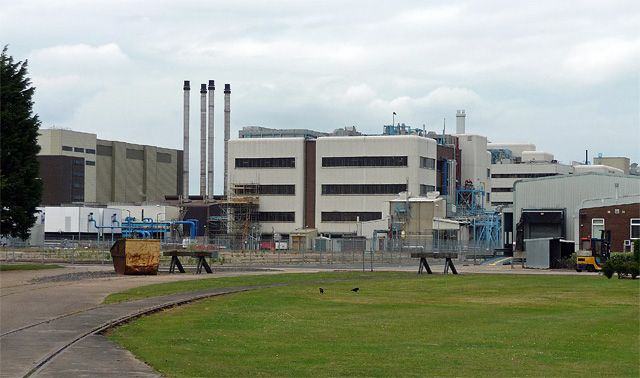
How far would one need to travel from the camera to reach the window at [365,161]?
502 ft

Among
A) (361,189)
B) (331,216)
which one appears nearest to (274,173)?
(331,216)

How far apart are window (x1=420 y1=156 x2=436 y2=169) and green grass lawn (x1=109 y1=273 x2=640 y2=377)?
11162 cm

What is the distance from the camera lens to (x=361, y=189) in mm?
154375

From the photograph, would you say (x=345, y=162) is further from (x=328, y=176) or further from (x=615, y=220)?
(x=615, y=220)

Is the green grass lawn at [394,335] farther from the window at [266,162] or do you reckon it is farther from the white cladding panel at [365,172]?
the window at [266,162]

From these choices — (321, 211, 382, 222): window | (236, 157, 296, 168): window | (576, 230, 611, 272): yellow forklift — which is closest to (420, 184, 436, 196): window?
(321, 211, 382, 222): window

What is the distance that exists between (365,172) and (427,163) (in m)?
9.59

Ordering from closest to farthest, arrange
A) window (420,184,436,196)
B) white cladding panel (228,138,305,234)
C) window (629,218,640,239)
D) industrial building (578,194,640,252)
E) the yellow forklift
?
the yellow forklift
window (629,218,640,239)
industrial building (578,194,640,252)
window (420,184,436,196)
white cladding panel (228,138,305,234)

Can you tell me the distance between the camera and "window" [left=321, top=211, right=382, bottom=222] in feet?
506

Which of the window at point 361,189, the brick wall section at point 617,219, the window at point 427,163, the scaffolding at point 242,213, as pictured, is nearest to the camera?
the brick wall section at point 617,219

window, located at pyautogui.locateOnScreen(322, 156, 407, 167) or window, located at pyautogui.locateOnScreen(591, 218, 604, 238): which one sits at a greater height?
window, located at pyautogui.locateOnScreen(322, 156, 407, 167)

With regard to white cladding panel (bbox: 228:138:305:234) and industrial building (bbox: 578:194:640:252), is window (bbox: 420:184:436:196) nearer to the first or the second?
white cladding panel (bbox: 228:138:305:234)

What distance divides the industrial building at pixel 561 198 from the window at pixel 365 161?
158 ft

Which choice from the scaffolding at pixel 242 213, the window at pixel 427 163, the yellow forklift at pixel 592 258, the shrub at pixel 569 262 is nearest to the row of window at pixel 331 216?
the scaffolding at pixel 242 213
